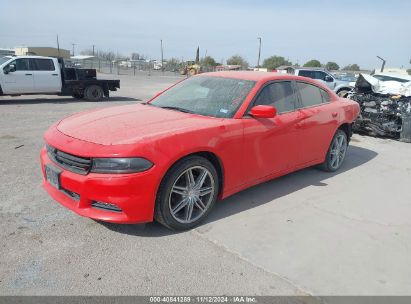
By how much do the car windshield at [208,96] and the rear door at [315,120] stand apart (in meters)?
1.03

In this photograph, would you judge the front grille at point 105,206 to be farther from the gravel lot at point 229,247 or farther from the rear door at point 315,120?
the rear door at point 315,120

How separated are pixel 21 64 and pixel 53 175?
11818 millimetres

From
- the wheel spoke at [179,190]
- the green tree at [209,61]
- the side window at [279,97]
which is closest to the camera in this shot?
the wheel spoke at [179,190]

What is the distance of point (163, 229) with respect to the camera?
142 inches

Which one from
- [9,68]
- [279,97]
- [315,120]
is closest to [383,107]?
[315,120]

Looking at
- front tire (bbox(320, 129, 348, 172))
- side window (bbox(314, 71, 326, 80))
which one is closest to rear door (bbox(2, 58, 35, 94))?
front tire (bbox(320, 129, 348, 172))

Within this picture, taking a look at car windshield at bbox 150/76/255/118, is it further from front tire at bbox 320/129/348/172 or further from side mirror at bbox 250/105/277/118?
front tire at bbox 320/129/348/172

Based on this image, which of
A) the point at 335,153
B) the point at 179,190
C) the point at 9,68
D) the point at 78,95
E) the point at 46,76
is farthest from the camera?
the point at 78,95

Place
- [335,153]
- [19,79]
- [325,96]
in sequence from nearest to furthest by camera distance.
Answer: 1. [325,96]
2. [335,153]
3. [19,79]

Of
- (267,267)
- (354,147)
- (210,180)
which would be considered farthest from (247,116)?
(354,147)

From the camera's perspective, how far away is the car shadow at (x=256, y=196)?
357 cm

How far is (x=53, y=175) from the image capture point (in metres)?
3.46

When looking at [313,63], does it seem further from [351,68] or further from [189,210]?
[189,210]

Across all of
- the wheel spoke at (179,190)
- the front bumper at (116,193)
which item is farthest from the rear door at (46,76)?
the wheel spoke at (179,190)
